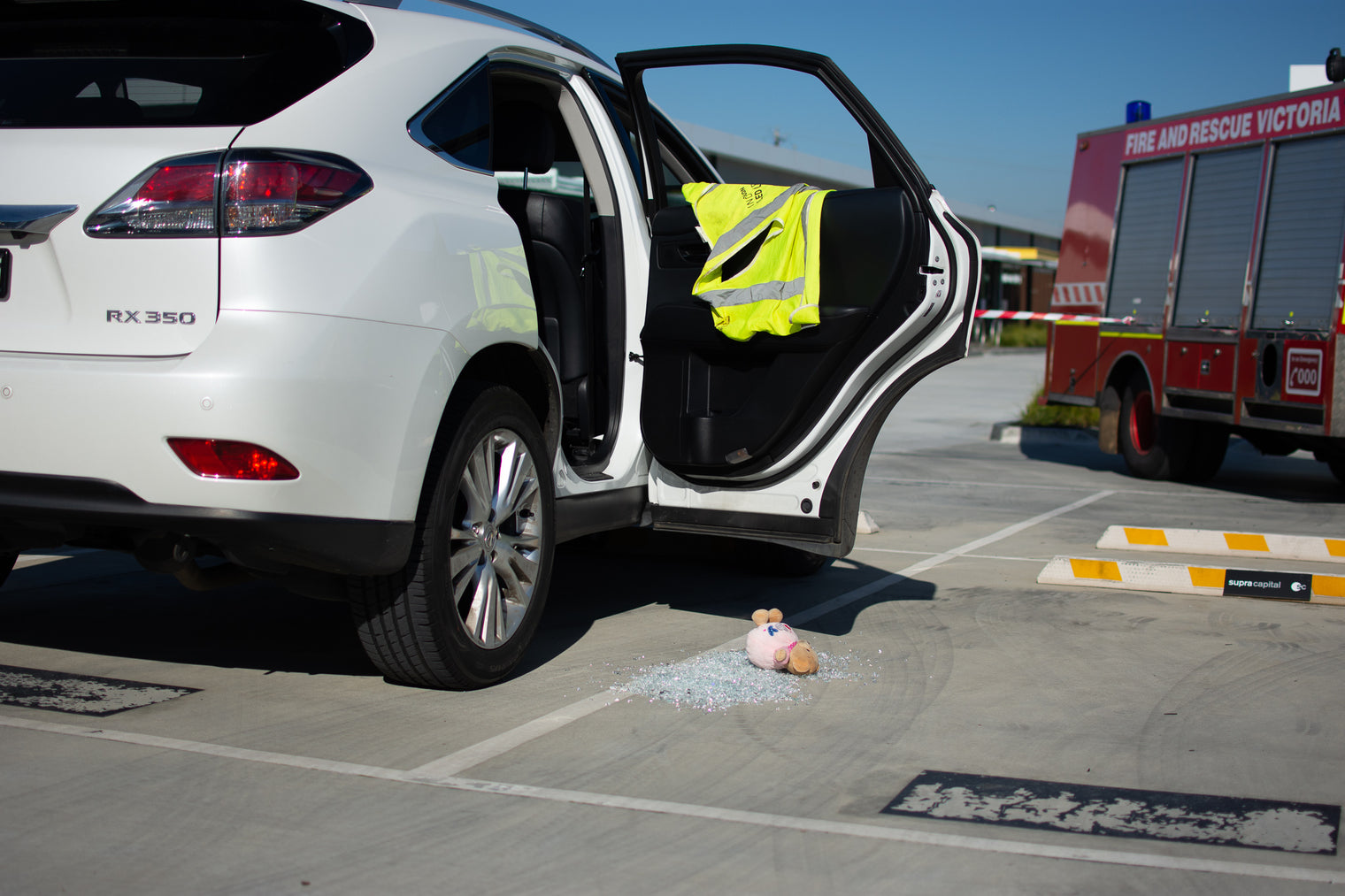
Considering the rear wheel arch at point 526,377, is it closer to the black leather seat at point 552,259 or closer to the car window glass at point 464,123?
the black leather seat at point 552,259

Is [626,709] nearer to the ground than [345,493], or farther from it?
nearer to the ground

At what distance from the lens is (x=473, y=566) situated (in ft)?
13.0

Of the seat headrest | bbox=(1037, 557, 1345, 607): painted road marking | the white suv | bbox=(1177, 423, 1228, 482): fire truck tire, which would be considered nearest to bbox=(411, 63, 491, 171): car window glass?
the white suv

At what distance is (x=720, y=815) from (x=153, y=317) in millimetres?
1816

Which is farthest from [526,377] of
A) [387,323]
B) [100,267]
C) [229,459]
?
[100,267]

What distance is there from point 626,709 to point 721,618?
142 cm

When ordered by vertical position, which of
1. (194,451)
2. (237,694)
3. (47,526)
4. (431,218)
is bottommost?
(237,694)

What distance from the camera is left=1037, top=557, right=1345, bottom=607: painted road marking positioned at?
228 inches

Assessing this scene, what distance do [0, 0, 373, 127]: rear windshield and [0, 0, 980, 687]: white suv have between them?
10 mm

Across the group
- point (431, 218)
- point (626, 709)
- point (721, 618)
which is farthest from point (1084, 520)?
point (431, 218)

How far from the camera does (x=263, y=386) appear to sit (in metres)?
3.21

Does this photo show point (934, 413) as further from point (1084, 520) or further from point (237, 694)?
point (237, 694)

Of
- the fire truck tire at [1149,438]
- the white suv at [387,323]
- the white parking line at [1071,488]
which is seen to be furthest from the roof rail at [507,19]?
the fire truck tire at [1149,438]

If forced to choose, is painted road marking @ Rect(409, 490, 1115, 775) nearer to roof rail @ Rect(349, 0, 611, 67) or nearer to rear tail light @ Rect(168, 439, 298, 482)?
rear tail light @ Rect(168, 439, 298, 482)
